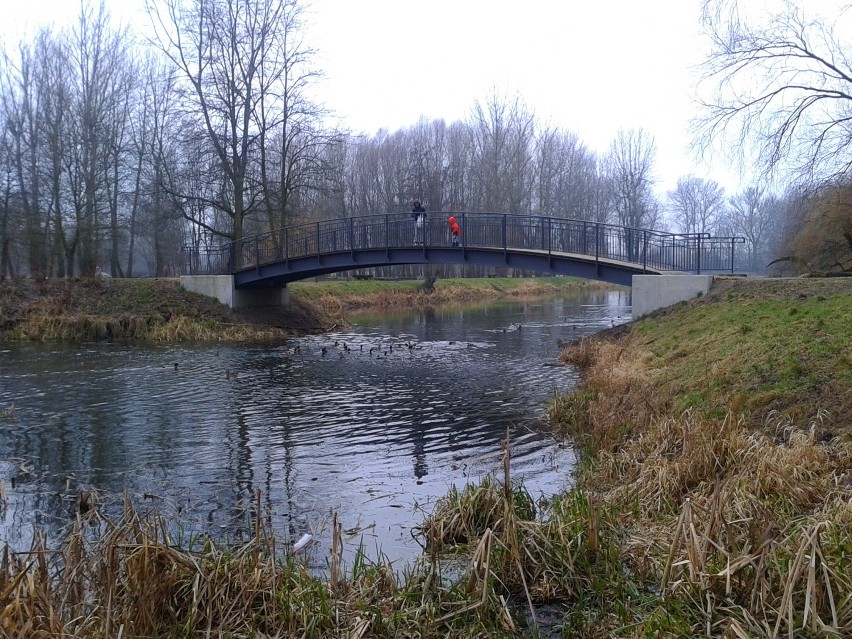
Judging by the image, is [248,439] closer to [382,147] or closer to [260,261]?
[260,261]

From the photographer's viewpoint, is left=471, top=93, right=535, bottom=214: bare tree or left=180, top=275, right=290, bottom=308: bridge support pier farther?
left=471, top=93, right=535, bottom=214: bare tree

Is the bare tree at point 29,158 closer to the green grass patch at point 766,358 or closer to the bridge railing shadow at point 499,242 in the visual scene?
the bridge railing shadow at point 499,242

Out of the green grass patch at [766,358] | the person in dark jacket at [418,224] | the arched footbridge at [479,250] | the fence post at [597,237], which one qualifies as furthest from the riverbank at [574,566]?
the person in dark jacket at [418,224]

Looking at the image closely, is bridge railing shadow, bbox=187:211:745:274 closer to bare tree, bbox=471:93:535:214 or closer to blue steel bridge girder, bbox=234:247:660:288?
blue steel bridge girder, bbox=234:247:660:288

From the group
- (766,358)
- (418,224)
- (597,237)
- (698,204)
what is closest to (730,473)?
(766,358)

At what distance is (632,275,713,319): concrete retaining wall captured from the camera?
20.1 meters

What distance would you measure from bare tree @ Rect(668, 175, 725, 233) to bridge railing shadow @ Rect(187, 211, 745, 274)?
246 ft

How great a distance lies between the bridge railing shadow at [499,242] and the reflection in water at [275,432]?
369 centimetres

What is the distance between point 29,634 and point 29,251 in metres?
32.2

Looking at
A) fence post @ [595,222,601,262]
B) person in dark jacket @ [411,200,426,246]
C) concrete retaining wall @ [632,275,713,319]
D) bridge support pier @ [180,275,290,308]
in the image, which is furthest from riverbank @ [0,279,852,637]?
bridge support pier @ [180,275,290,308]

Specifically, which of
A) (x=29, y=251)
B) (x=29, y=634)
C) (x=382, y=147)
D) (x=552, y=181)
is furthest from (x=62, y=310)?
(x=552, y=181)

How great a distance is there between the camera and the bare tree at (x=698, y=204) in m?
94.1

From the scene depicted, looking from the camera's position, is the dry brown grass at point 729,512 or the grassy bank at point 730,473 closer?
the dry brown grass at point 729,512

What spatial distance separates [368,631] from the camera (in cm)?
449
